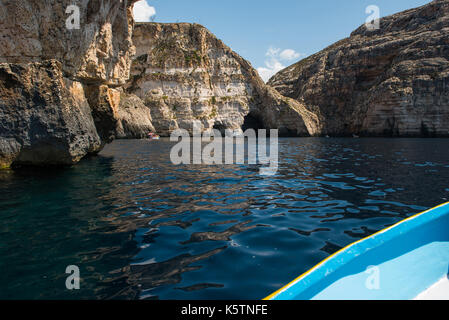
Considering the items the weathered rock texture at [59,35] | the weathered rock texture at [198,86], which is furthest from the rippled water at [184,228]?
the weathered rock texture at [198,86]

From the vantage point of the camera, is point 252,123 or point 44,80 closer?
point 44,80

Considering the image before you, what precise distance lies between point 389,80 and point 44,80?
5646cm

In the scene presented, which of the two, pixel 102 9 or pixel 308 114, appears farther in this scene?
pixel 308 114

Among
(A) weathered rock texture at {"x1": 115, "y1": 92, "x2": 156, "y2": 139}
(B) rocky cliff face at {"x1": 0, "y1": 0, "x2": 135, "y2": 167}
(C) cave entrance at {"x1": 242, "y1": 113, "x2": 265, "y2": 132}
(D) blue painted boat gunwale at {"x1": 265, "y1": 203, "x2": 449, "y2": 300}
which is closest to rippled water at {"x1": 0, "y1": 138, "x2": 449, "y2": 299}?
(D) blue painted boat gunwale at {"x1": 265, "y1": 203, "x2": 449, "y2": 300}

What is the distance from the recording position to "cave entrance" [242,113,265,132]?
6110 cm

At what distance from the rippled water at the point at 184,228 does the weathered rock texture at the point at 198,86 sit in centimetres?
4520

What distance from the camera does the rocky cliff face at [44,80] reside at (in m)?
9.30

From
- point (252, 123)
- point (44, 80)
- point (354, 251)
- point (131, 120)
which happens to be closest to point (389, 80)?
point (252, 123)

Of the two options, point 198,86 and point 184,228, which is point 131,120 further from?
point 184,228

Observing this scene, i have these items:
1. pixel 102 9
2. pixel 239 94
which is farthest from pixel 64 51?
pixel 239 94

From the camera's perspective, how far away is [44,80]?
Result: 9.72m

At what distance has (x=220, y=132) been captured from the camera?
56188 mm

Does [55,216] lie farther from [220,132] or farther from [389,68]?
[389,68]
